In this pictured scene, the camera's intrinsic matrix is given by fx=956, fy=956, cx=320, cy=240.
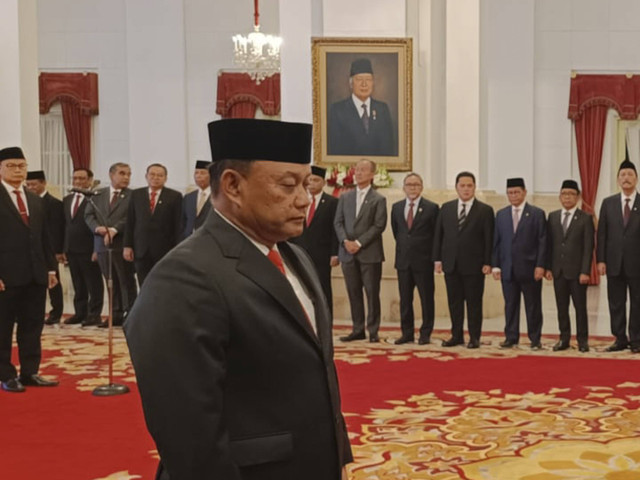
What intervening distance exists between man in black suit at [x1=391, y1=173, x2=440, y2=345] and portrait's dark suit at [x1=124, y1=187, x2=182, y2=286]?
256 cm

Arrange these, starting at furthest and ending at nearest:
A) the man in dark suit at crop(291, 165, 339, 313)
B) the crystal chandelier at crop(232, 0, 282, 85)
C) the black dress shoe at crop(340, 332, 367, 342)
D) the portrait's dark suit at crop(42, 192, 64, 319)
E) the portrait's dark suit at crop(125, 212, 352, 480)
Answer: the crystal chandelier at crop(232, 0, 282, 85) < the portrait's dark suit at crop(42, 192, 64, 319) < the man in dark suit at crop(291, 165, 339, 313) < the black dress shoe at crop(340, 332, 367, 342) < the portrait's dark suit at crop(125, 212, 352, 480)

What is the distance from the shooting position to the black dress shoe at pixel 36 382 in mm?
7074

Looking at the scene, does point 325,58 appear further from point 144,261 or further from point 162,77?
point 162,77

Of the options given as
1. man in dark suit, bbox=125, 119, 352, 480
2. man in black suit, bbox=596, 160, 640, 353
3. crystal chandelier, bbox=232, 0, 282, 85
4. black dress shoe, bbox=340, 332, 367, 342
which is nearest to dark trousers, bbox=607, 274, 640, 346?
man in black suit, bbox=596, 160, 640, 353

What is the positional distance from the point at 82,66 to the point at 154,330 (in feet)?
48.6

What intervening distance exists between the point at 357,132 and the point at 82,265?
373 cm

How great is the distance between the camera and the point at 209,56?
15742 mm

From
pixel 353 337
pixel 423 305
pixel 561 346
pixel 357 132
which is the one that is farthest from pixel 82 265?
pixel 561 346

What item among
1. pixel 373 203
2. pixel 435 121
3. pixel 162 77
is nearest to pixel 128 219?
pixel 373 203

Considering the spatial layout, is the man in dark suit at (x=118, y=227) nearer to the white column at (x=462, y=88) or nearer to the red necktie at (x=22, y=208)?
the red necktie at (x=22, y=208)

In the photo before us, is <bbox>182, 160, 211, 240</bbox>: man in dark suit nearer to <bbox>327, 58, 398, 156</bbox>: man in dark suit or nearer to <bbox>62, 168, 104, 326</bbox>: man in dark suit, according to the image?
<bbox>62, 168, 104, 326</bbox>: man in dark suit

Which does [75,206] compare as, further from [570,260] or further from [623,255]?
[623,255]

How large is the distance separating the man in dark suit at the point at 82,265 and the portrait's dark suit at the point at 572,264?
195 inches

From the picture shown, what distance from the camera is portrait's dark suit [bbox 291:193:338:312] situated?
376 inches
